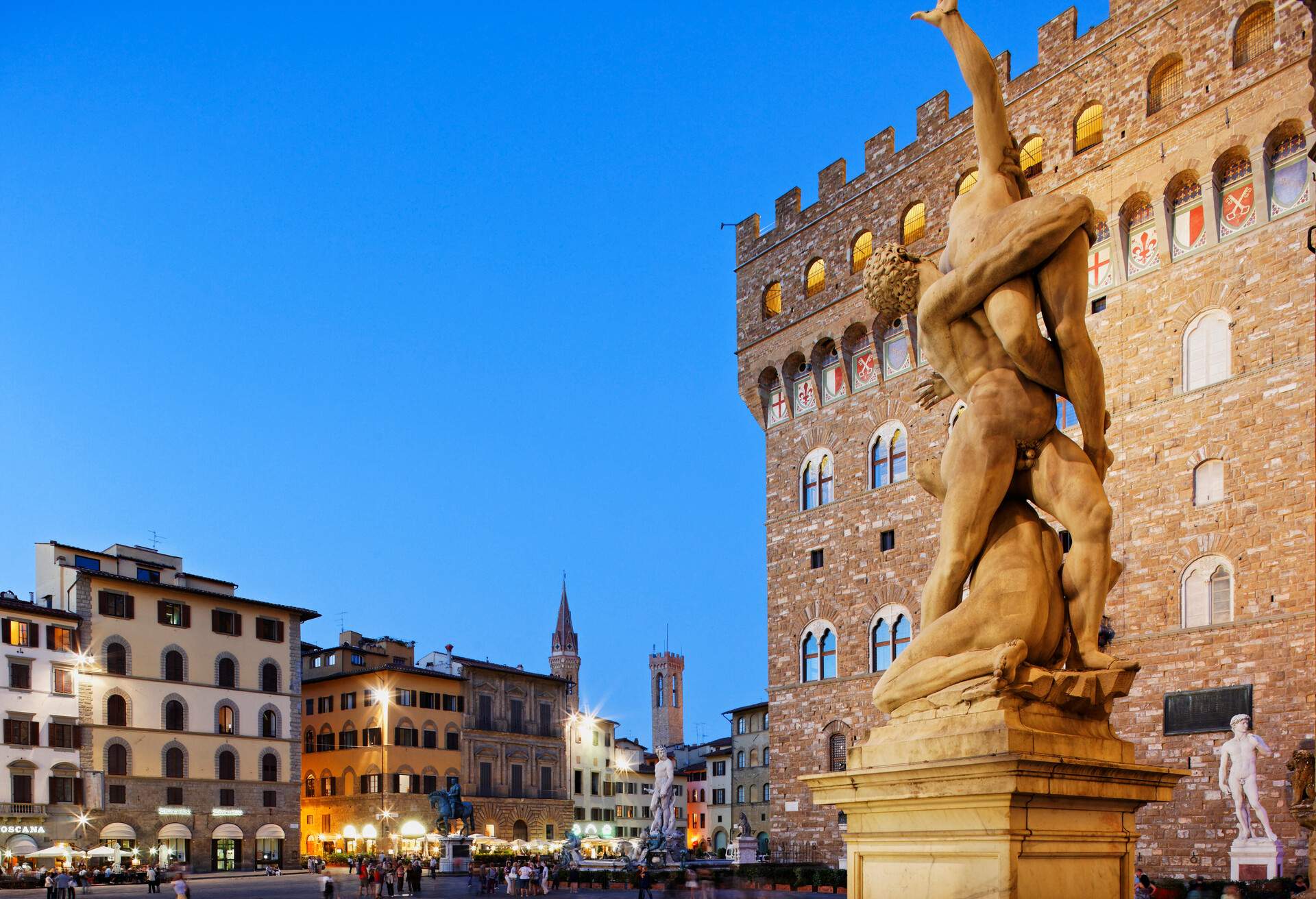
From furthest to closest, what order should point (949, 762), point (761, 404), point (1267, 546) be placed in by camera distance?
point (761, 404)
point (1267, 546)
point (949, 762)

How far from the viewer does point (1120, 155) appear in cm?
2862

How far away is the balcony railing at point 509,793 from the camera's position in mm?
65250

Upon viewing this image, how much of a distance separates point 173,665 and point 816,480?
31000 millimetres

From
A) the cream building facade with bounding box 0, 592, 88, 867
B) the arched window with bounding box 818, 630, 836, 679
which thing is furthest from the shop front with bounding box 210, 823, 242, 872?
the arched window with bounding box 818, 630, 836, 679

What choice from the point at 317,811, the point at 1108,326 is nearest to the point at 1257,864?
the point at 1108,326

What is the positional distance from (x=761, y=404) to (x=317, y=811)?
39.4m

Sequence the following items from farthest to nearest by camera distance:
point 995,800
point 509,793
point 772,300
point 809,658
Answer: point 509,793 < point 772,300 < point 809,658 < point 995,800

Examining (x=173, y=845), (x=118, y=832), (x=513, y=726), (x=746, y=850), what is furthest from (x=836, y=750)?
(x=513, y=726)

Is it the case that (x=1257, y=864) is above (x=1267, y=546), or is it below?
below

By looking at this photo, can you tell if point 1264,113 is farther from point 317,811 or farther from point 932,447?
point 317,811

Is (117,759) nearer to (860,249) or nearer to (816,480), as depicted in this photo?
(816,480)

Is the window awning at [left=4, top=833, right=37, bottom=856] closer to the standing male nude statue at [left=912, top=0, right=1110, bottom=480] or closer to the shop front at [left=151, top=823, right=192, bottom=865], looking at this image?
the shop front at [left=151, top=823, right=192, bottom=865]

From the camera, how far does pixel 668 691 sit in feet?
424

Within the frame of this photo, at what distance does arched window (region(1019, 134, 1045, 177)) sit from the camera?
31.0 metres
